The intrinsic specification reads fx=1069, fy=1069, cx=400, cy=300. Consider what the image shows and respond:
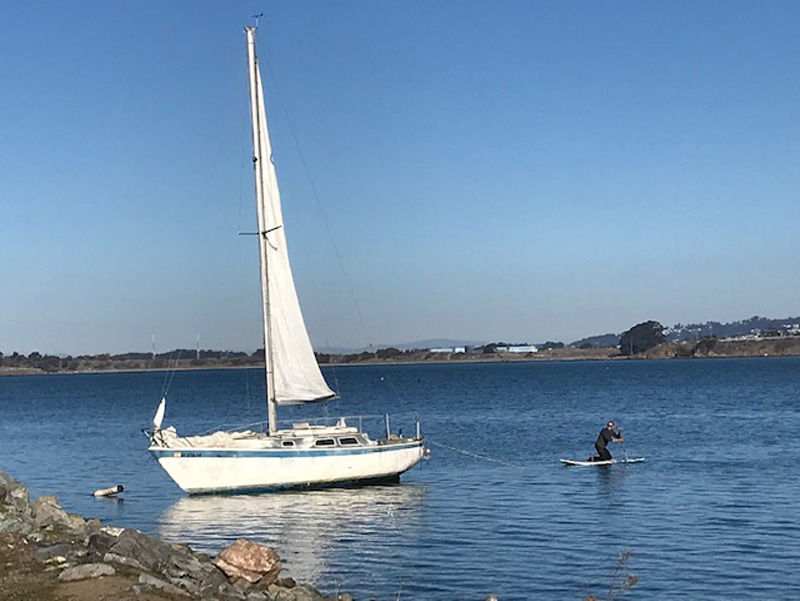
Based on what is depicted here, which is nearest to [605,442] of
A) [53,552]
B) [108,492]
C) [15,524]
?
[108,492]

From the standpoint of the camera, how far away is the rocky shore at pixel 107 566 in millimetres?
14984

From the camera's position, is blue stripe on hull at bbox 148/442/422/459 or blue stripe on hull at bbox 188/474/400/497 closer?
blue stripe on hull at bbox 148/442/422/459

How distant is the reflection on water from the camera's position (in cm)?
2814

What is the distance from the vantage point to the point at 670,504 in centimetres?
3472

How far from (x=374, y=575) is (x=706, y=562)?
789 cm

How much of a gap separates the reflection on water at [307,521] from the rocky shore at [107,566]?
4.69 meters

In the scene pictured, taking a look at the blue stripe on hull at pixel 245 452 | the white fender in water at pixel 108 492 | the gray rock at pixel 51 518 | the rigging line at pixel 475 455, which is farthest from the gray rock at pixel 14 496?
the rigging line at pixel 475 455

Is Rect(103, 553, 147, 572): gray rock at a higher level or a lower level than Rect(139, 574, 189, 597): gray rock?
higher

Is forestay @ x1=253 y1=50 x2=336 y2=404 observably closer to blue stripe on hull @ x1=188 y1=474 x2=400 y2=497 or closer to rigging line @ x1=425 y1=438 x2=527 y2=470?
blue stripe on hull @ x1=188 y1=474 x2=400 y2=497

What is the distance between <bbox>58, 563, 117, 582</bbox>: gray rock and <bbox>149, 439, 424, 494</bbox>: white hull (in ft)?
73.0

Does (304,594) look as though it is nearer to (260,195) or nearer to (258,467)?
(258,467)

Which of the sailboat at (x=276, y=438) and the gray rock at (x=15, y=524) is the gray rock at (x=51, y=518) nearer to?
the gray rock at (x=15, y=524)

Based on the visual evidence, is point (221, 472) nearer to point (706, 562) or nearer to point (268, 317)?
point (268, 317)

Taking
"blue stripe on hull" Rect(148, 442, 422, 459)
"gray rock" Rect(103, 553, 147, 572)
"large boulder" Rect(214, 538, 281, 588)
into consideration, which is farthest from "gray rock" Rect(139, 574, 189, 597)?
"blue stripe on hull" Rect(148, 442, 422, 459)
